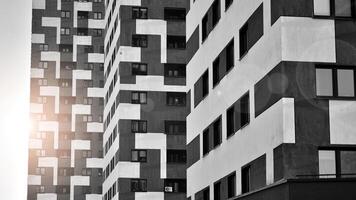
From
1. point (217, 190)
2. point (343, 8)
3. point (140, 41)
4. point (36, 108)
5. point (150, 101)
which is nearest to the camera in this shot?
point (343, 8)

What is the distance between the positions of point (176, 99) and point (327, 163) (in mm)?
43423

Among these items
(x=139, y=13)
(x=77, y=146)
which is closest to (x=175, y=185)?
(x=139, y=13)

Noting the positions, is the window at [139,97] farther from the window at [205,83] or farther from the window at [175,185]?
the window at [205,83]

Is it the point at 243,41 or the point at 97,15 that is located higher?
the point at 97,15

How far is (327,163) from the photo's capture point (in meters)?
26.9

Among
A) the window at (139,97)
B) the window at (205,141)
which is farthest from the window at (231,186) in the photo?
the window at (139,97)

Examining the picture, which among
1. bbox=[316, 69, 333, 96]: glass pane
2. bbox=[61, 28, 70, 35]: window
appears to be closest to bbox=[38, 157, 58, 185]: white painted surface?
bbox=[61, 28, 70, 35]: window

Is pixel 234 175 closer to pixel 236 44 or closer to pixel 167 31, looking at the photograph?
pixel 236 44

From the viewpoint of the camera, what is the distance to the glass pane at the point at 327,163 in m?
26.5

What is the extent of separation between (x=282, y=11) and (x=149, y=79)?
42535mm

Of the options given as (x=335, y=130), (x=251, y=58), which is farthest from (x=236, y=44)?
(x=335, y=130)

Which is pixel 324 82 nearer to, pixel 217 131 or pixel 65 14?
pixel 217 131

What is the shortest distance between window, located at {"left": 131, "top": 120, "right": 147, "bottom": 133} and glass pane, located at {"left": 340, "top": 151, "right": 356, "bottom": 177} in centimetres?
4362

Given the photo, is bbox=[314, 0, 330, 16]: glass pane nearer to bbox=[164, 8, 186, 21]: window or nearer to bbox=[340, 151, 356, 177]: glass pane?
bbox=[340, 151, 356, 177]: glass pane
